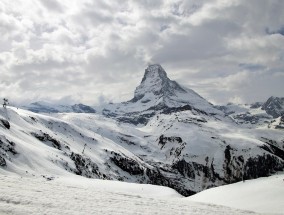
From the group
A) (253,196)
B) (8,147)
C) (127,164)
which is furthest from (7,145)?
(127,164)

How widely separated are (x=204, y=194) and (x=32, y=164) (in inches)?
1447

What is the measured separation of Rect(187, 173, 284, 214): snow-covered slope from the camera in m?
29.7

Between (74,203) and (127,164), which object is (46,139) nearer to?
(127,164)

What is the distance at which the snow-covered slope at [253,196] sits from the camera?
2972cm

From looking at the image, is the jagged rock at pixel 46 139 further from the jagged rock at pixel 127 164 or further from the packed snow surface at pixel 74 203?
the packed snow surface at pixel 74 203

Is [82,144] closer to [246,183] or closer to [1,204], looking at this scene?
[246,183]

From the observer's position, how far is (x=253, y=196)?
33.4 metres

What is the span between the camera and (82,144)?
164125mm

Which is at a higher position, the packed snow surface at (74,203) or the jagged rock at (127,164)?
the jagged rock at (127,164)

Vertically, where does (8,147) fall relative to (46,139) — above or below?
below

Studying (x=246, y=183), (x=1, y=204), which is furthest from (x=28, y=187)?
(x=246, y=183)

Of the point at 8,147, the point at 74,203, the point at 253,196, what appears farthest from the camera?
the point at 8,147

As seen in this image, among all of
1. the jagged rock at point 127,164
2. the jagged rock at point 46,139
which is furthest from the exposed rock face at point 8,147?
the jagged rock at point 127,164

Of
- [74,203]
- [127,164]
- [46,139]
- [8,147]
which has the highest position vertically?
[46,139]
